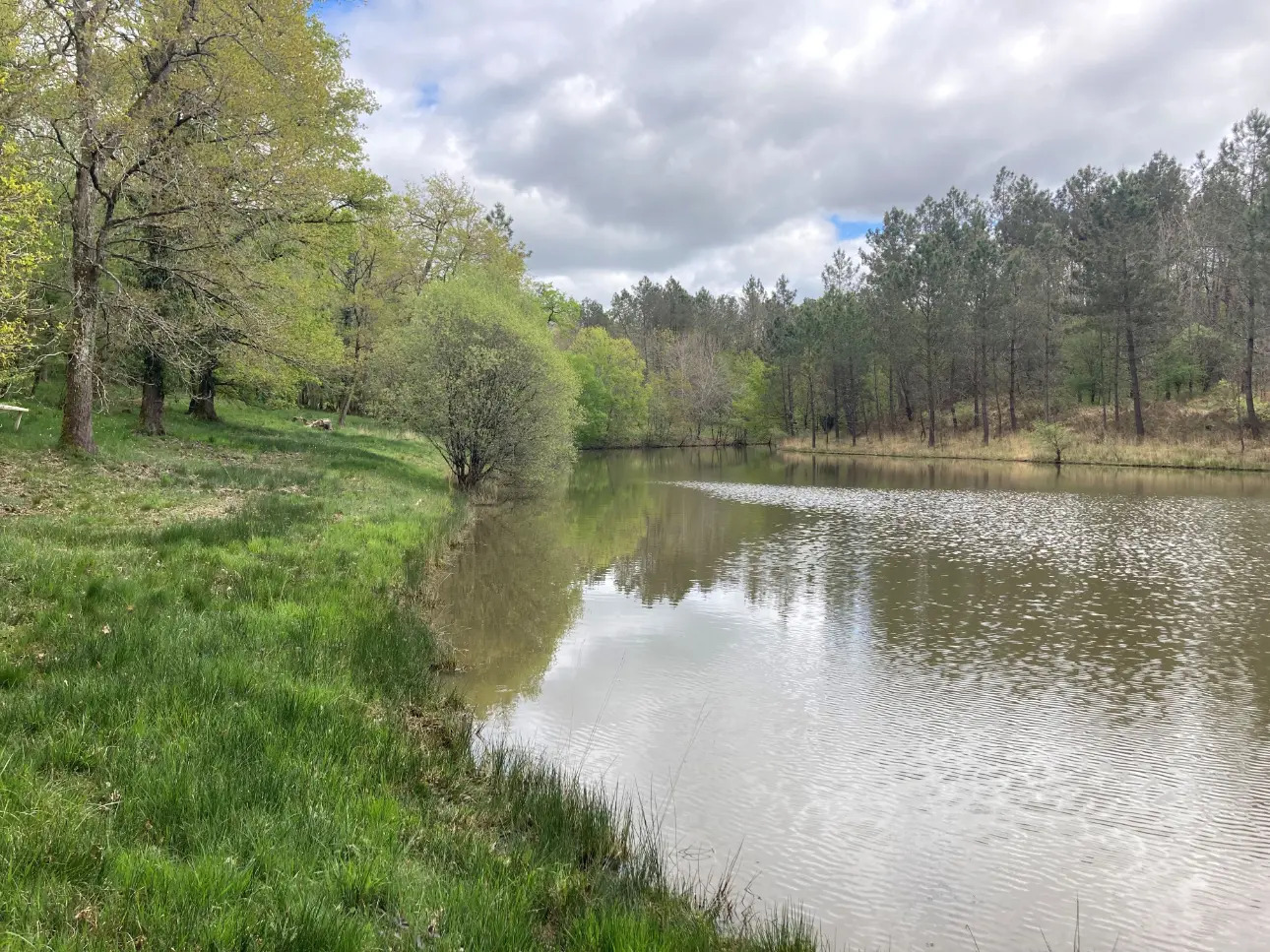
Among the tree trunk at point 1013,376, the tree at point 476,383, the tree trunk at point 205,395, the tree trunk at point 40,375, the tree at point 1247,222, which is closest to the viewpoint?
the tree trunk at point 40,375

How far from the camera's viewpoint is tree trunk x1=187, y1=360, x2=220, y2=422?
23375mm

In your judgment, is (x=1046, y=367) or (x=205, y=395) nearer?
(x=205, y=395)

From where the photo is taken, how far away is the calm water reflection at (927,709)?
5508 millimetres

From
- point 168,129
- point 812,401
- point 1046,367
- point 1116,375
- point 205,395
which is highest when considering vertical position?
point 168,129

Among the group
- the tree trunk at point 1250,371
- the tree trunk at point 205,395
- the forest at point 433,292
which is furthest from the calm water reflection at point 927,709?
the tree trunk at point 1250,371

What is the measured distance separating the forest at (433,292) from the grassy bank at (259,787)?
5.08 m

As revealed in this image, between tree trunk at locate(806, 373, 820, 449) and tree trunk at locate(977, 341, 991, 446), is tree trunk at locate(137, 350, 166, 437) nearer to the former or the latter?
tree trunk at locate(977, 341, 991, 446)

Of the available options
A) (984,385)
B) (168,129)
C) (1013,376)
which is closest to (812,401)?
(984,385)

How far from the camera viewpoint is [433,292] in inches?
982

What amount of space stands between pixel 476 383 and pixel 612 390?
46.2 meters

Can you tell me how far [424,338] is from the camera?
78.2 feet

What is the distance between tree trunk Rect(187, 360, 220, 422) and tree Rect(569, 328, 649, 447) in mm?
39338

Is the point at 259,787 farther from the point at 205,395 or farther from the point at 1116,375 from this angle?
the point at 1116,375

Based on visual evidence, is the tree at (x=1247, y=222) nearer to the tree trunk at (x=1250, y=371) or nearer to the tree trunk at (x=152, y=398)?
the tree trunk at (x=1250, y=371)
